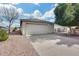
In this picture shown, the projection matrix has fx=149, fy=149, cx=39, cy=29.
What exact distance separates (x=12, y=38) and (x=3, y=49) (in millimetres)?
122

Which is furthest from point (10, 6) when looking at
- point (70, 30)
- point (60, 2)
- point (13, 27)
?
point (70, 30)

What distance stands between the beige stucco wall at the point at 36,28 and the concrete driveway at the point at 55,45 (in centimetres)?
4

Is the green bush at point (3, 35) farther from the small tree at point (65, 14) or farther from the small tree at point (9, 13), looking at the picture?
the small tree at point (65, 14)

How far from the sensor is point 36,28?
132cm

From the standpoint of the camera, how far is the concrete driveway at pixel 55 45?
1295 mm

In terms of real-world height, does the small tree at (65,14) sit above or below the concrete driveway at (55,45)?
above

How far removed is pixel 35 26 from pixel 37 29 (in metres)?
0.03

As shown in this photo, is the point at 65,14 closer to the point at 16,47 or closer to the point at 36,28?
the point at 36,28

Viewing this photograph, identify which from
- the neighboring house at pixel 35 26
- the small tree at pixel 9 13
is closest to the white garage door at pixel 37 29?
the neighboring house at pixel 35 26

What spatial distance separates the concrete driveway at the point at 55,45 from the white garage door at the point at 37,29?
40 mm

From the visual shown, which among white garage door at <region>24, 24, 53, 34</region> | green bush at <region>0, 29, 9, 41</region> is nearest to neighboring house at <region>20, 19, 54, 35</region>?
white garage door at <region>24, 24, 53, 34</region>

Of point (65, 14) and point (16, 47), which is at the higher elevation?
point (65, 14)

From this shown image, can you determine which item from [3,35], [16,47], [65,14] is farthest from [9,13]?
[65,14]

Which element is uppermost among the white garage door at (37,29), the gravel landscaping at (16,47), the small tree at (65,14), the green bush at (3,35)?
the small tree at (65,14)
